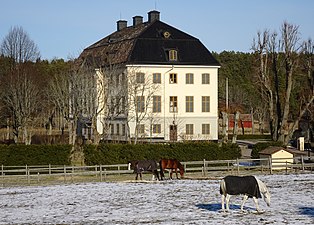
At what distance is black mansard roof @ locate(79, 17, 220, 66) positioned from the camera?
194 ft

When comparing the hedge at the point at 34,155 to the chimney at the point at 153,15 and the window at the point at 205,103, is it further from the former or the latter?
the chimney at the point at 153,15

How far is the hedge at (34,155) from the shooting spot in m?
41.3

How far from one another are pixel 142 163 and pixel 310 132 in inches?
1509

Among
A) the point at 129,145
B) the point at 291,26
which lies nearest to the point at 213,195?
the point at 129,145

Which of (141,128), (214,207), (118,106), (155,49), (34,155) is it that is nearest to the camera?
(214,207)

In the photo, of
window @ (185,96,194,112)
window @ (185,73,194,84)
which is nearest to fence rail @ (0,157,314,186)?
window @ (185,96,194,112)

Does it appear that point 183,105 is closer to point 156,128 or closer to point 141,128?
point 156,128

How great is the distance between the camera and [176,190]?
28484 millimetres

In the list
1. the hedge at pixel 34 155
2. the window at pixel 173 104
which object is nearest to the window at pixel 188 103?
the window at pixel 173 104

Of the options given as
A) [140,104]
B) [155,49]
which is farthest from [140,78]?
[155,49]

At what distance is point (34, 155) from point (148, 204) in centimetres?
1984

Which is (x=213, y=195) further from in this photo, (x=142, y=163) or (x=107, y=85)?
(x=107, y=85)

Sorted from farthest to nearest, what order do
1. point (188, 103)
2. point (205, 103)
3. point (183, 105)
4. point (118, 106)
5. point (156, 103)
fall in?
1. point (205, 103)
2. point (188, 103)
3. point (183, 105)
4. point (156, 103)
5. point (118, 106)

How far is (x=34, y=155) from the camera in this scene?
41.6m
